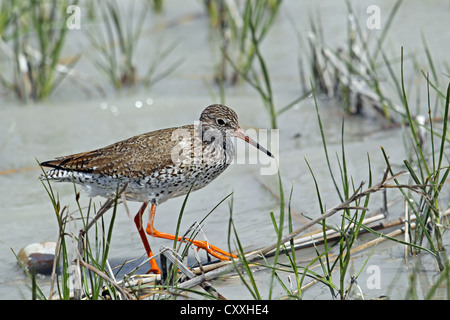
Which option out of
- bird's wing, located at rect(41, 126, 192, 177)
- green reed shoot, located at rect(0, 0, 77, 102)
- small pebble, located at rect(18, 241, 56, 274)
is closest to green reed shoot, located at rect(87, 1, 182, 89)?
green reed shoot, located at rect(0, 0, 77, 102)

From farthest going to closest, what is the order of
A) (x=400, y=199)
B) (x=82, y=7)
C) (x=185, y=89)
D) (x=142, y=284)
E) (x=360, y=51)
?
(x=82, y=7) < (x=185, y=89) < (x=360, y=51) < (x=400, y=199) < (x=142, y=284)

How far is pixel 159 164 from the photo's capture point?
4742 millimetres

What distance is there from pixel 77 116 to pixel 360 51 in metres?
3.11

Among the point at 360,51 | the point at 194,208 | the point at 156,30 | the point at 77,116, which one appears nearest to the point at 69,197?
the point at 194,208

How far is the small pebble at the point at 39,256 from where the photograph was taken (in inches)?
179

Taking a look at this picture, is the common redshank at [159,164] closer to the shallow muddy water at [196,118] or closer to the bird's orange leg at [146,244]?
the bird's orange leg at [146,244]

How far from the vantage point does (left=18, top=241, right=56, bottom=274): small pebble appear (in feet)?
15.0

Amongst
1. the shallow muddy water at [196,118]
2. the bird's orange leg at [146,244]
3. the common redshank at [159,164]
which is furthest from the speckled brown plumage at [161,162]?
the shallow muddy water at [196,118]

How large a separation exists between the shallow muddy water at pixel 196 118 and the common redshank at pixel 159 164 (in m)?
0.43

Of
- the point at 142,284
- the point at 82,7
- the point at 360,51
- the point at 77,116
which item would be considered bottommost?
the point at 142,284

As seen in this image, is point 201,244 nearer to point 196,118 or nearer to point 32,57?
point 196,118

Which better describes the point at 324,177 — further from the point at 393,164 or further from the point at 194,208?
the point at 194,208

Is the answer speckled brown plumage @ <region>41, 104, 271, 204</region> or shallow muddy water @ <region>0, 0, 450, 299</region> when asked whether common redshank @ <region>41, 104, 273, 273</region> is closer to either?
speckled brown plumage @ <region>41, 104, 271, 204</region>

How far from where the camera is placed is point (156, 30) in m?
9.70
